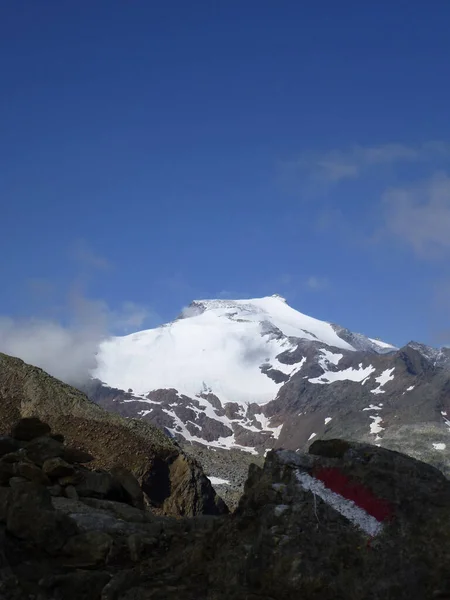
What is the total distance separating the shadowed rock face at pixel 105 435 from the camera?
114ft

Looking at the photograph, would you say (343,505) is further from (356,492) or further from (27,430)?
(27,430)

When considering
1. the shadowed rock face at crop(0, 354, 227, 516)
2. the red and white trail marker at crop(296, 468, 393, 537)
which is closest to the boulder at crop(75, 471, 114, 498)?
the red and white trail marker at crop(296, 468, 393, 537)

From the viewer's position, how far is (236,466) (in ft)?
373

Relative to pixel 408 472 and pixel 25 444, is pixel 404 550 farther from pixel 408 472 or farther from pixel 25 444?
pixel 25 444

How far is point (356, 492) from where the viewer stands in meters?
10.8

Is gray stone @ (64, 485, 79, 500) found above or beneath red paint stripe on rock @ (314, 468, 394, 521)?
beneath

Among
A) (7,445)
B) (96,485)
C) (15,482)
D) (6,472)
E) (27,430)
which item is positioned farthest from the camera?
(27,430)

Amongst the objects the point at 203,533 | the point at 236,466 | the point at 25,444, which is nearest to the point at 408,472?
the point at 203,533

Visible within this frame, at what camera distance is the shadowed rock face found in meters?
34.8

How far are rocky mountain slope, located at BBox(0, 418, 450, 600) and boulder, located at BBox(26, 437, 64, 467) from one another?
20.7 ft

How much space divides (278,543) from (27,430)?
14901 millimetres

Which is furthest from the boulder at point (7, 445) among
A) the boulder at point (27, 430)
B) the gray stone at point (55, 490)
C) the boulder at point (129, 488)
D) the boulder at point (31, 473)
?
the boulder at point (129, 488)

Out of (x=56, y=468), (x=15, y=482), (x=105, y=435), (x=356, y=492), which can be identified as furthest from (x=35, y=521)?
(x=105, y=435)

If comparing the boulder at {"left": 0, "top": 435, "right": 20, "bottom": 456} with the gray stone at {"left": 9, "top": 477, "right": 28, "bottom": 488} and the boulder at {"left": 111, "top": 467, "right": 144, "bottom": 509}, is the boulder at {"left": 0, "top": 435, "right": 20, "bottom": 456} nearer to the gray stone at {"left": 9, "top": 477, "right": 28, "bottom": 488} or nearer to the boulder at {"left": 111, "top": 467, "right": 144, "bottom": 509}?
the boulder at {"left": 111, "top": 467, "right": 144, "bottom": 509}
